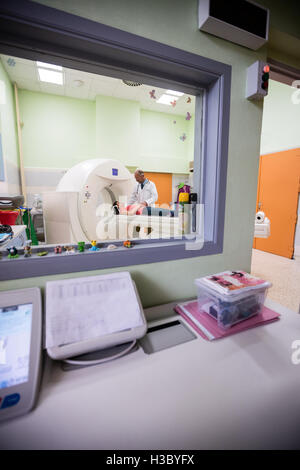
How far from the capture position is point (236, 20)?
0.87m

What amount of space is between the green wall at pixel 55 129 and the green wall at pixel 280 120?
3.28 metres

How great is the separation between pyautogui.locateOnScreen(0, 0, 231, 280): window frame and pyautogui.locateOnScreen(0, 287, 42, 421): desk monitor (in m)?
0.12

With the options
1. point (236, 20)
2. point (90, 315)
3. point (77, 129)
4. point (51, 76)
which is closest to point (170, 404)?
point (90, 315)

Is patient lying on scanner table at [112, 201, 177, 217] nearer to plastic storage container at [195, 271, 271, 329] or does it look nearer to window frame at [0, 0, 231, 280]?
window frame at [0, 0, 231, 280]

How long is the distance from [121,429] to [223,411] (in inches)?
8.9

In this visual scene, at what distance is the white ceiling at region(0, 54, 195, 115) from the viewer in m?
3.27

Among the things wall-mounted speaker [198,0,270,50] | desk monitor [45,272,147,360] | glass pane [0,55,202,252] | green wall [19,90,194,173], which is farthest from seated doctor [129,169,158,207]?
desk monitor [45,272,147,360]

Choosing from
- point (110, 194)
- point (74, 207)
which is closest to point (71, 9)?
point (74, 207)

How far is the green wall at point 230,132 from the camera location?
741 millimetres

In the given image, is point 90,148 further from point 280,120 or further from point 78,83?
point 280,120

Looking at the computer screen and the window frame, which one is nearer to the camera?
the computer screen

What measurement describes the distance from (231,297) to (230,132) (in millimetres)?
754

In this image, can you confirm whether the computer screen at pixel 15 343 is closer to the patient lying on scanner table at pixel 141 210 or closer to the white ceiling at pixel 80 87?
the patient lying on scanner table at pixel 141 210
